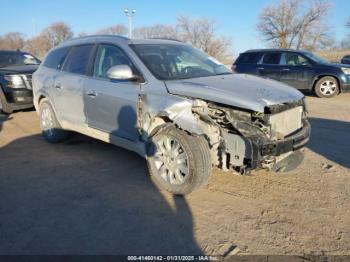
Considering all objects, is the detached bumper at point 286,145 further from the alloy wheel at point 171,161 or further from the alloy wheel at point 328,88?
the alloy wheel at point 328,88

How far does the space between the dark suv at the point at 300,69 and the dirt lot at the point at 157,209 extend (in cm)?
654

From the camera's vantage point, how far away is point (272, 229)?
3053 millimetres

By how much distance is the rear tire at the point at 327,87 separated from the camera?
35.9ft

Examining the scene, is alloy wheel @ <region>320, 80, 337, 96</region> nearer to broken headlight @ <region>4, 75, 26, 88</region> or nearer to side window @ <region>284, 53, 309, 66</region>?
side window @ <region>284, 53, 309, 66</region>

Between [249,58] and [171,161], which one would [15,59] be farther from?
[249,58]

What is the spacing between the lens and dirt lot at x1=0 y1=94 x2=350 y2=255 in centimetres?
285

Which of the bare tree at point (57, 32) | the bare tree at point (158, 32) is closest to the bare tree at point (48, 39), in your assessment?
the bare tree at point (57, 32)

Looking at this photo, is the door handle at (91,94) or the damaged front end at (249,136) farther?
the door handle at (91,94)

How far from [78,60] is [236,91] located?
109 inches

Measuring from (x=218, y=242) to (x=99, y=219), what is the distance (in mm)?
1228

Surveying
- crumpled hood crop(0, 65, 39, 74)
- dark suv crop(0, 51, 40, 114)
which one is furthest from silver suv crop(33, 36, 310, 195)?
crumpled hood crop(0, 65, 39, 74)

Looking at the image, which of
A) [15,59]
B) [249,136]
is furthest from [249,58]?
[249,136]

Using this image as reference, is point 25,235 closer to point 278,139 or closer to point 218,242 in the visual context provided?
point 218,242

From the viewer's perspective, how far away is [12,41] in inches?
2603
